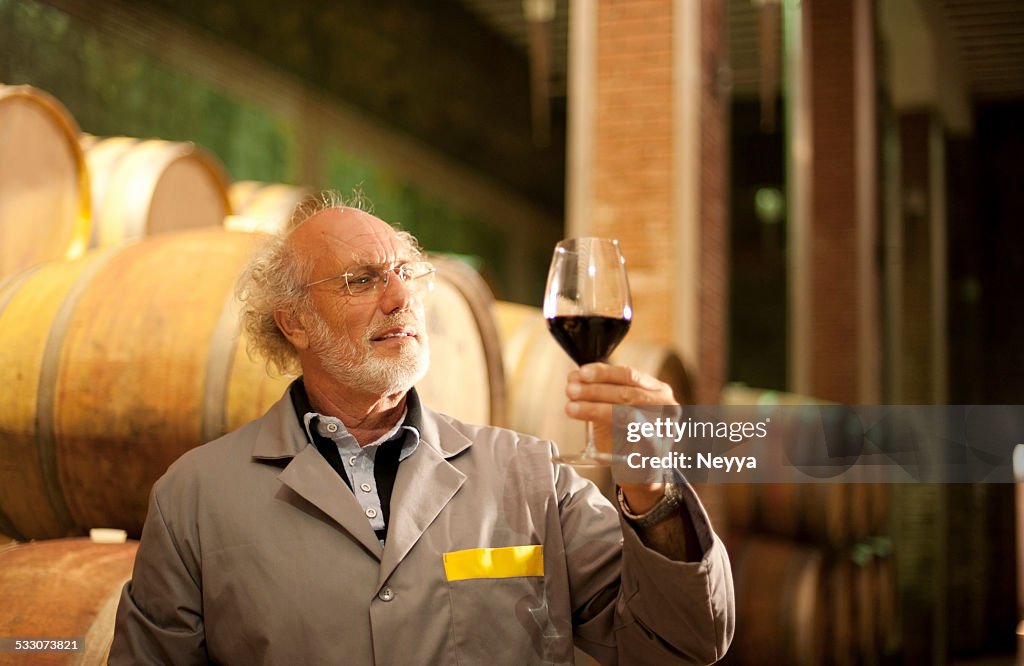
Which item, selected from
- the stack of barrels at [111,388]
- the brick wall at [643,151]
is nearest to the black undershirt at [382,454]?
the stack of barrels at [111,388]

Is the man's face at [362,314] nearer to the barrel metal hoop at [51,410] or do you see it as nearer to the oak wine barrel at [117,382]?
the oak wine barrel at [117,382]

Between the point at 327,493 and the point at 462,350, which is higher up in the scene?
the point at 462,350

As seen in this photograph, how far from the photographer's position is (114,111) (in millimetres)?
5195

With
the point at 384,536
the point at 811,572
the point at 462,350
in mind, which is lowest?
the point at 811,572

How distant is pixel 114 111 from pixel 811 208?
4.24 meters

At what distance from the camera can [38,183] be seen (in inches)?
99.6

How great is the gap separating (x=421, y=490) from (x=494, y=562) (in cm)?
16

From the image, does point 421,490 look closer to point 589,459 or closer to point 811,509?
point 589,459

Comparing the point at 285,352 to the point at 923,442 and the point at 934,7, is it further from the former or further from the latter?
the point at 934,7

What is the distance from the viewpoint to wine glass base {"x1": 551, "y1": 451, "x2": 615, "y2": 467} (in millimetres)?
1432

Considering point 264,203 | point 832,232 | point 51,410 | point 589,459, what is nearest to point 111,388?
point 51,410

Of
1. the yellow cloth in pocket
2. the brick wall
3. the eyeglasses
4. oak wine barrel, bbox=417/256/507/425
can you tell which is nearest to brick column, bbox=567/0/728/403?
the brick wall

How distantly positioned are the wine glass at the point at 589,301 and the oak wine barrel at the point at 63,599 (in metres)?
0.88

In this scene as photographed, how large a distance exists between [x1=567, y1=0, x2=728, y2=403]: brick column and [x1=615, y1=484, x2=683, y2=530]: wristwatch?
99.4 inches
